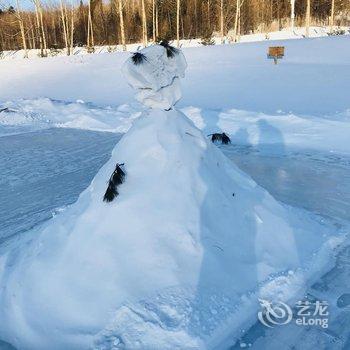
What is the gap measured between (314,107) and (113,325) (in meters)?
7.54

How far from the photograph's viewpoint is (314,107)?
29.1ft

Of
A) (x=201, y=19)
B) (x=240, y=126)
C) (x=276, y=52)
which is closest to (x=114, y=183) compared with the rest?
(x=240, y=126)

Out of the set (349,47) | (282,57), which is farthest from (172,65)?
(349,47)

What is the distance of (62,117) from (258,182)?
6.43 metres

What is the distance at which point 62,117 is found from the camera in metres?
10.3

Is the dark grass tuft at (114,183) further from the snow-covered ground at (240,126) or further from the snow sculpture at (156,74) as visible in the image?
the snow-covered ground at (240,126)

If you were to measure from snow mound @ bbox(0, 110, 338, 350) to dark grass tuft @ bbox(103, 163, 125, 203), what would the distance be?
0.13 feet

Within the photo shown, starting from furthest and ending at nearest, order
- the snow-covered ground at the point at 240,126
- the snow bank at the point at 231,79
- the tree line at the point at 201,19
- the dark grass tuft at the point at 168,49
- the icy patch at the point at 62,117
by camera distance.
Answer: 1. the tree line at the point at 201,19
2. the snow bank at the point at 231,79
3. the icy patch at the point at 62,117
4. the snow-covered ground at the point at 240,126
5. the dark grass tuft at the point at 168,49

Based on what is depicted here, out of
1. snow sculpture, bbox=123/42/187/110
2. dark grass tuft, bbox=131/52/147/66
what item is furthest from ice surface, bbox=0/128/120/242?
dark grass tuft, bbox=131/52/147/66

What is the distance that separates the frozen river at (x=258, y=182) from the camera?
2.46 meters

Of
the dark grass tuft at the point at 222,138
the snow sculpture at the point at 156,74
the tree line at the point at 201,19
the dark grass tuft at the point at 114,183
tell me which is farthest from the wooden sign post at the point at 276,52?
the tree line at the point at 201,19

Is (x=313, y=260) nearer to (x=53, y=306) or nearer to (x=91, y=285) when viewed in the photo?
(x=91, y=285)

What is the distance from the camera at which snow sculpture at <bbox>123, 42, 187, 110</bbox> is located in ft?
9.98

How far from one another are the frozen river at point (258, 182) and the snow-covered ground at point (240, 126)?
0.04 feet
